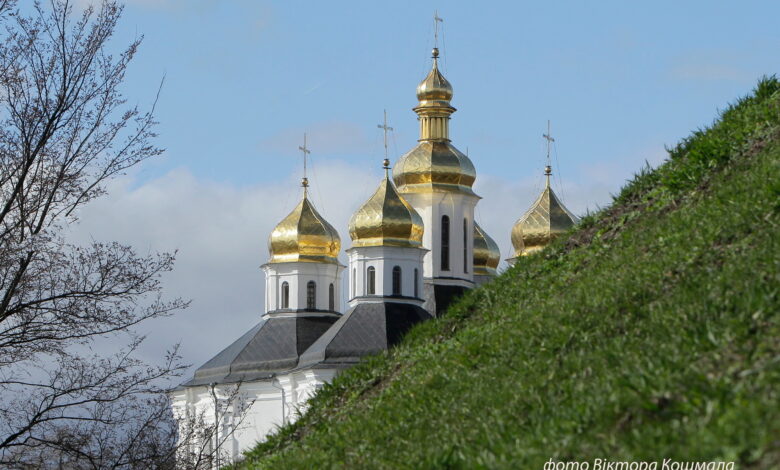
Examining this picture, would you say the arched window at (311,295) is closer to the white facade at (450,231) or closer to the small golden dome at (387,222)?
the small golden dome at (387,222)

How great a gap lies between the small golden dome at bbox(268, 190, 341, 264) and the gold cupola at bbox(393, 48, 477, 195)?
3.53 meters

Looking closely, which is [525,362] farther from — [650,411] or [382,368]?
[382,368]

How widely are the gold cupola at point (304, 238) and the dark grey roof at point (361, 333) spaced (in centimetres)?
343

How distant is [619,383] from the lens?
5609 mm

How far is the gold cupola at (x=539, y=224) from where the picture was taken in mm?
51406

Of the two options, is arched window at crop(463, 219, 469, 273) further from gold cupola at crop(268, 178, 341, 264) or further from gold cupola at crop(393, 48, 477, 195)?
gold cupola at crop(268, 178, 341, 264)

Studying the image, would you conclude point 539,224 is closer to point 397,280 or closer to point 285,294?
point 397,280

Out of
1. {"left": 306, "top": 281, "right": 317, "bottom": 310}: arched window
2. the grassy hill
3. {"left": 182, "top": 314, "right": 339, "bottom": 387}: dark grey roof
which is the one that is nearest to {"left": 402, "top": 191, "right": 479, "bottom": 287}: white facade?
{"left": 306, "top": 281, "right": 317, "bottom": 310}: arched window

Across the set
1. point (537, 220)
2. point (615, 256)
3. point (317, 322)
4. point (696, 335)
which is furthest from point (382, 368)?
point (537, 220)

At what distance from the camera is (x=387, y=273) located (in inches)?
1783

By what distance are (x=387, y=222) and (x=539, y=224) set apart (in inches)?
329

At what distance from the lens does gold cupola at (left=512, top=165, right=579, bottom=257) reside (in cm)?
5141

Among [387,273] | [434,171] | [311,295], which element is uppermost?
[434,171]

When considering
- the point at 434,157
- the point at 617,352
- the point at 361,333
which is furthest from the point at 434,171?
the point at 617,352
